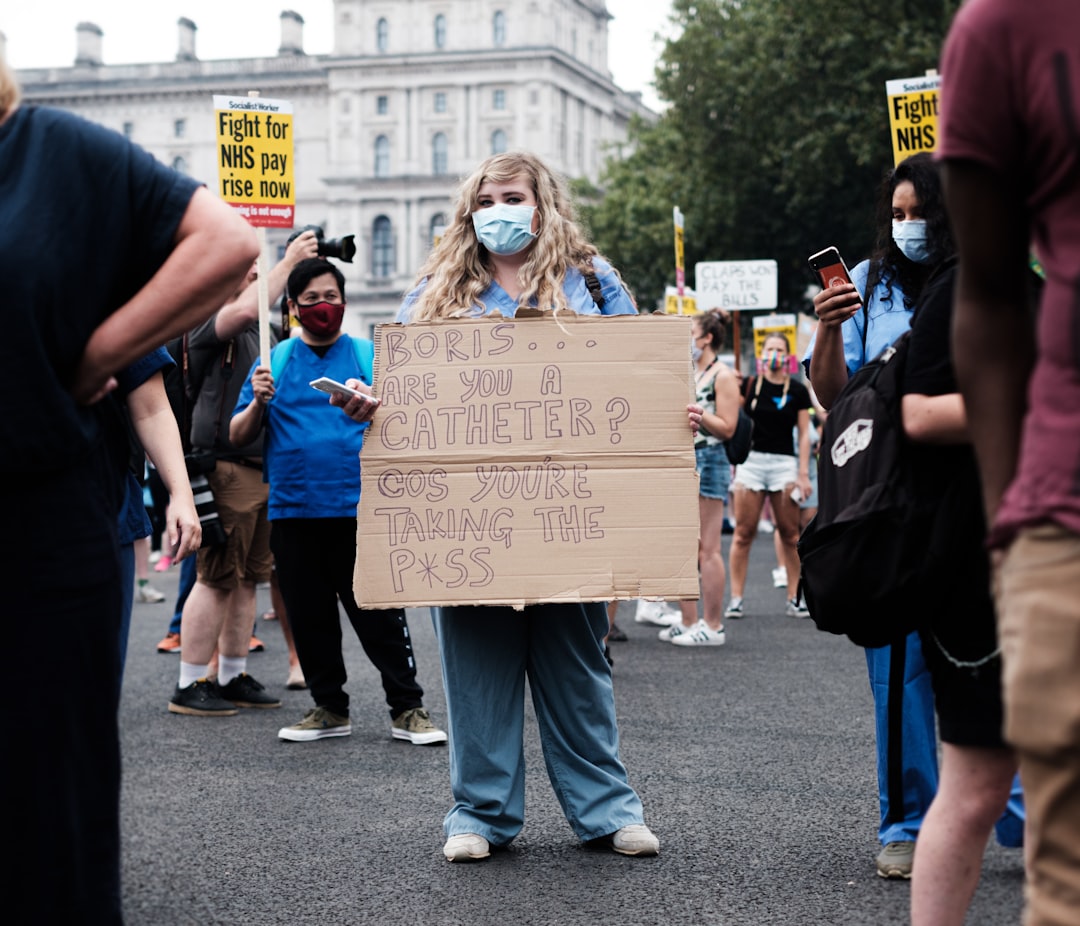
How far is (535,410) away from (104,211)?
208 cm

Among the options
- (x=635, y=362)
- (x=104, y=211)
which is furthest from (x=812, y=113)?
(x=104, y=211)

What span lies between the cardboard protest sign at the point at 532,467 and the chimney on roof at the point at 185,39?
4264 inches

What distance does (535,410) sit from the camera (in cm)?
457

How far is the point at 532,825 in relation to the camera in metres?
5.18

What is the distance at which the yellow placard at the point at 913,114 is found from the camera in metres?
7.66

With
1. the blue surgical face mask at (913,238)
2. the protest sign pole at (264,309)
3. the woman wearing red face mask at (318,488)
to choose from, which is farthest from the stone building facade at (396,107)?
the blue surgical face mask at (913,238)

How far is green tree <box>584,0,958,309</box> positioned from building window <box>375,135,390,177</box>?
2303 inches

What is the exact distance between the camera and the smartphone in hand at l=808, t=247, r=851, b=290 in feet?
13.1

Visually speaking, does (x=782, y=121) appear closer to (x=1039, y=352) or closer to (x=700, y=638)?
(x=700, y=638)

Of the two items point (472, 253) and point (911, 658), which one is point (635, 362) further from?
point (911, 658)

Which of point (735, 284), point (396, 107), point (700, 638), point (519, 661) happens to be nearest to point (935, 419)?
point (519, 661)

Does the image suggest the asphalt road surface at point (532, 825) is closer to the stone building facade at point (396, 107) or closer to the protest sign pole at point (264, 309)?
the protest sign pole at point (264, 309)

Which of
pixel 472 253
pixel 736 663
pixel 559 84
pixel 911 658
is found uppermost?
pixel 559 84

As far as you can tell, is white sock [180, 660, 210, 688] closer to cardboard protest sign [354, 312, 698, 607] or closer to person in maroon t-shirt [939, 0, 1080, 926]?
cardboard protest sign [354, 312, 698, 607]
